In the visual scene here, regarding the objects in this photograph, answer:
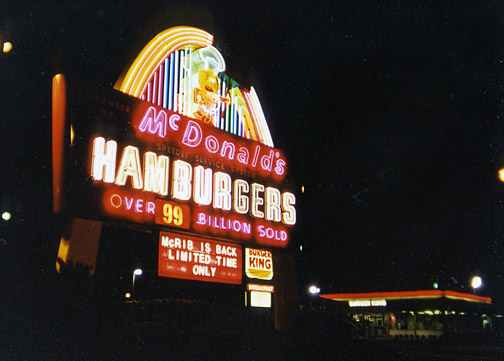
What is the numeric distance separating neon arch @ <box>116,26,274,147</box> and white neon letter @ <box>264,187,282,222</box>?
7.10 feet

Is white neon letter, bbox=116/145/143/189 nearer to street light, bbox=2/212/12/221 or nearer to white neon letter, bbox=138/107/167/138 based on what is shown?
white neon letter, bbox=138/107/167/138

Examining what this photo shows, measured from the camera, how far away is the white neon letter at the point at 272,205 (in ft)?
60.4

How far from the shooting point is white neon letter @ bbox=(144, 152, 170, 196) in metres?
15.1

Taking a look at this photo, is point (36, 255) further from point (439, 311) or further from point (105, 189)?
point (439, 311)

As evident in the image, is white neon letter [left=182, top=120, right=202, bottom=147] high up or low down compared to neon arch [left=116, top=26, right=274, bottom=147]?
down

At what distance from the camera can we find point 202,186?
16.5 meters

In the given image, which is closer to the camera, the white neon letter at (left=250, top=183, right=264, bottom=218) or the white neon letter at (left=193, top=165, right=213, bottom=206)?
the white neon letter at (left=193, top=165, right=213, bottom=206)

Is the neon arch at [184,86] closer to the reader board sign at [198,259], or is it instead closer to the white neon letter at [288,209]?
the white neon letter at [288,209]

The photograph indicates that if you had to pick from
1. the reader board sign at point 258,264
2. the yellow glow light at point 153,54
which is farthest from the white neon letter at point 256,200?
the yellow glow light at point 153,54

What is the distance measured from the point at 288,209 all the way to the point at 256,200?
64.3 inches

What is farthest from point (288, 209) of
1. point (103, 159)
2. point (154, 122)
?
point (103, 159)

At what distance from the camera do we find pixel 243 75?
2012cm

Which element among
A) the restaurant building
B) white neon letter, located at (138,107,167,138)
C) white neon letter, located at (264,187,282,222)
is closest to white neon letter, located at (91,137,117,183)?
white neon letter, located at (138,107,167,138)

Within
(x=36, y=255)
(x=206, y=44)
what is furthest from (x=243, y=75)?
(x=36, y=255)
